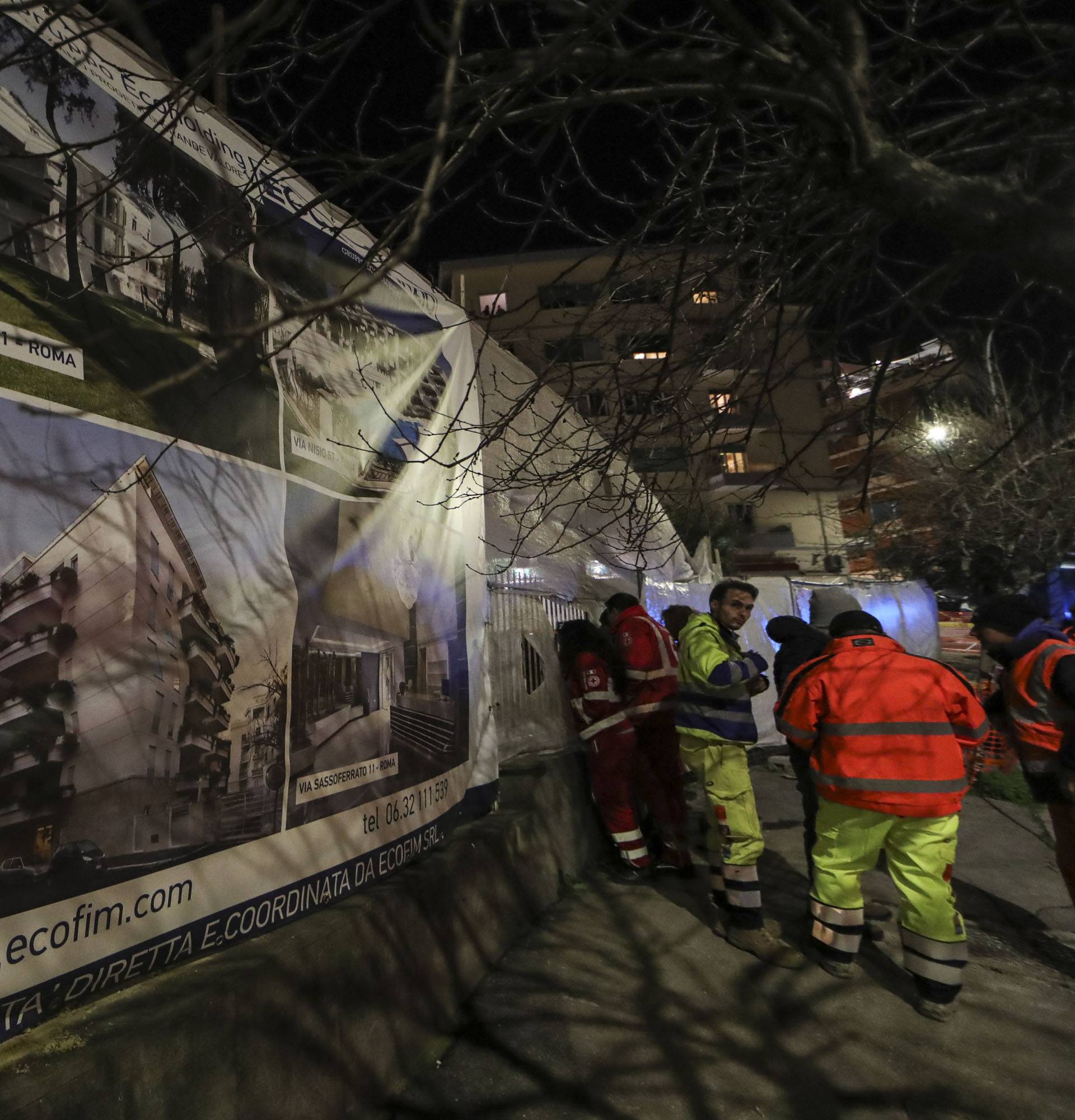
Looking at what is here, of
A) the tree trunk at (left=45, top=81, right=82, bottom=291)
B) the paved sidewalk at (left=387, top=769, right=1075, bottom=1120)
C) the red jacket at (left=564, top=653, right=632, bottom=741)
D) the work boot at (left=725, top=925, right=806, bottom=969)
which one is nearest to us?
the tree trunk at (left=45, top=81, right=82, bottom=291)

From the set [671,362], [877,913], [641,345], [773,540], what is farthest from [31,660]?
[773,540]

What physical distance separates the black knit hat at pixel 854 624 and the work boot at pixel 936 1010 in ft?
5.26

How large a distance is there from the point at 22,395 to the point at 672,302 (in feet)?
6.03

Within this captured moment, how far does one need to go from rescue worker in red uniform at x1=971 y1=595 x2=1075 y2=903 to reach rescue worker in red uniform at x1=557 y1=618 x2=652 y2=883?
2.20 metres

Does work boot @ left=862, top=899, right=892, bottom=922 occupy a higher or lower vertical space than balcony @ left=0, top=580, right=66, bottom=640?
lower

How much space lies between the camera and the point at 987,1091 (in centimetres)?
231

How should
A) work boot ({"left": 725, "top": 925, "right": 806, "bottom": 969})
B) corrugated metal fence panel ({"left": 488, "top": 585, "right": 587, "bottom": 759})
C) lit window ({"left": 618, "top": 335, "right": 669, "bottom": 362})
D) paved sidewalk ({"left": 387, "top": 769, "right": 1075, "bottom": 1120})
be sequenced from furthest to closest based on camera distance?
corrugated metal fence panel ({"left": 488, "top": 585, "right": 587, "bottom": 759}) < work boot ({"left": 725, "top": 925, "right": 806, "bottom": 969}) < lit window ({"left": 618, "top": 335, "right": 669, "bottom": 362}) < paved sidewalk ({"left": 387, "top": 769, "right": 1075, "bottom": 1120})

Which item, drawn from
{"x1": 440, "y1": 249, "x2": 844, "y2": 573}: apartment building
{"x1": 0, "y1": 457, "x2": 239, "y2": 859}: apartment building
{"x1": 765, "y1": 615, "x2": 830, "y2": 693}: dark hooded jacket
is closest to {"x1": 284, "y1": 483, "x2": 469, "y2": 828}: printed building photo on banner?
{"x1": 0, "y1": 457, "x2": 239, "y2": 859}: apartment building

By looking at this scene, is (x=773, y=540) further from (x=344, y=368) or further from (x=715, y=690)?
(x=344, y=368)

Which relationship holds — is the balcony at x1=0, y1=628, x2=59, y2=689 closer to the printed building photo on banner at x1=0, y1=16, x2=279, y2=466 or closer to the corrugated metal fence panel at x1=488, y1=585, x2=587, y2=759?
the printed building photo on banner at x1=0, y1=16, x2=279, y2=466

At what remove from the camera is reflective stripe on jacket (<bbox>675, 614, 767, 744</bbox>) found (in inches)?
146

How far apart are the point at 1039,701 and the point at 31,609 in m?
4.22

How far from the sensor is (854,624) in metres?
3.32

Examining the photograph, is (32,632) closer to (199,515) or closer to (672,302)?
(199,515)
